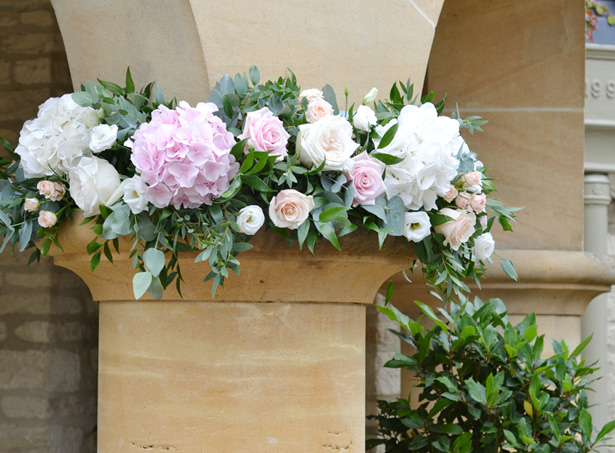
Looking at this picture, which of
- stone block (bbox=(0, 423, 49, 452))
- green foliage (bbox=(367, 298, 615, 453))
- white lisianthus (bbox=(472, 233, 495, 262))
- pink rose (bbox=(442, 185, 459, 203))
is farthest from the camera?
stone block (bbox=(0, 423, 49, 452))

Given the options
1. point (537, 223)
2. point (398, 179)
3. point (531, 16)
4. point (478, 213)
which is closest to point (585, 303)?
point (537, 223)

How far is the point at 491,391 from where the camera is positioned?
7.90 feet

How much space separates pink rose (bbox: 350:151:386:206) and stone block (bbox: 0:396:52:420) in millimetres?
2848

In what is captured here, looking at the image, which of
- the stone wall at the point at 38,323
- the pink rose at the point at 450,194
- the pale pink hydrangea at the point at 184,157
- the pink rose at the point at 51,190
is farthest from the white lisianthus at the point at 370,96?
the stone wall at the point at 38,323

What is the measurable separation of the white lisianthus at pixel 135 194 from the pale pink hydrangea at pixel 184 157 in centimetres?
1

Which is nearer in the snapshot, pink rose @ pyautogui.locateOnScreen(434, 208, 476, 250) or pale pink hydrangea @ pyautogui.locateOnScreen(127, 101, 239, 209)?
pale pink hydrangea @ pyautogui.locateOnScreen(127, 101, 239, 209)

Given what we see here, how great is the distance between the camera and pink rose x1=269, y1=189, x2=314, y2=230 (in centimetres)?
162

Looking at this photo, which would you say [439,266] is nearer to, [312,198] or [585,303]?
[312,198]

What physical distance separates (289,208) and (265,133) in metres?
0.16

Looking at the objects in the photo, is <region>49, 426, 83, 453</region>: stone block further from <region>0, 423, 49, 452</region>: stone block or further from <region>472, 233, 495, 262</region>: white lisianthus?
<region>472, 233, 495, 262</region>: white lisianthus

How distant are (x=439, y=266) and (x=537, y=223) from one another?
1952mm

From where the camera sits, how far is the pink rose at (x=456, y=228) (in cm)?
184

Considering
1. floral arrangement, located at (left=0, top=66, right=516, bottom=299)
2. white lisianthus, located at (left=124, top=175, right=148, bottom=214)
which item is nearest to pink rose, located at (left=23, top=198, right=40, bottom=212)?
floral arrangement, located at (left=0, top=66, right=516, bottom=299)

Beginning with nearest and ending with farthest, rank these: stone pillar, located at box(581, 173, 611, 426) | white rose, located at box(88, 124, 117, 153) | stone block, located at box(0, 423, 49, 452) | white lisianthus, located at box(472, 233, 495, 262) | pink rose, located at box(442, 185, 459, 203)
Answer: white rose, located at box(88, 124, 117, 153) → pink rose, located at box(442, 185, 459, 203) → white lisianthus, located at box(472, 233, 495, 262) → stone block, located at box(0, 423, 49, 452) → stone pillar, located at box(581, 173, 611, 426)
